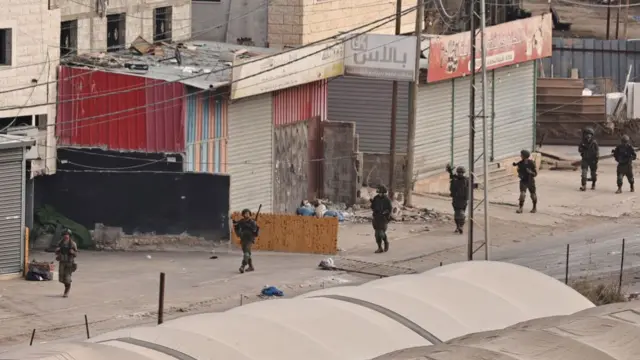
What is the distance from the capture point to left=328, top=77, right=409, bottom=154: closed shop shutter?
34.0 m

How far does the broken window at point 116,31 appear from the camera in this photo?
3178 cm

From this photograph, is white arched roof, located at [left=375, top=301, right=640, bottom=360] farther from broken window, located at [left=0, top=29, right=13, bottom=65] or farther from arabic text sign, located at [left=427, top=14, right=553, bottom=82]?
arabic text sign, located at [left=427, top=14, right=553, bottom=82]

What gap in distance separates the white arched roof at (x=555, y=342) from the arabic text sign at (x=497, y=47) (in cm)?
1767

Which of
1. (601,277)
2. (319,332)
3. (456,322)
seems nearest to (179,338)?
(319,332)

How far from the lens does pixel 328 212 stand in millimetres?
30953

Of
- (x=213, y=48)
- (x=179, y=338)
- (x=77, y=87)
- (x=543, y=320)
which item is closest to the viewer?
(x=179, y=338)

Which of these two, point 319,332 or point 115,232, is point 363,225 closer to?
point 115,232

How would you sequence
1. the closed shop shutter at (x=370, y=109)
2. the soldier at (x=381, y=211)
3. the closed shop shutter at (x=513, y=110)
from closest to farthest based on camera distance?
the soldier at (x=381, y=211) < the closed shop shutter at (x=370, y=109) < the closed shop shutter at (x=513, y=110)

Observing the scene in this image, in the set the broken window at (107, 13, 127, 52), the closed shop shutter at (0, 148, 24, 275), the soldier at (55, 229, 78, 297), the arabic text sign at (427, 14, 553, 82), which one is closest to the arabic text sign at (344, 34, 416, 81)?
the arabic text sign at (427, 14, 553, 82)

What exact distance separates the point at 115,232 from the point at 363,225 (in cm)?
509

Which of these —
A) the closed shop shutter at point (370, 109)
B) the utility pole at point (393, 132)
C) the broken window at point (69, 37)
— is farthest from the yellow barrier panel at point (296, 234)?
the closed shop shutter at point (370, 109)

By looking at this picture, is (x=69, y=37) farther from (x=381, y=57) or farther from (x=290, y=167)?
(x=381, y=57)

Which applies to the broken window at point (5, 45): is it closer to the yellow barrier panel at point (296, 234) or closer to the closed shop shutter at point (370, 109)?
the yellow barrier panel at point (296, 234)

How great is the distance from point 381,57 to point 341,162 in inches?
91.9
